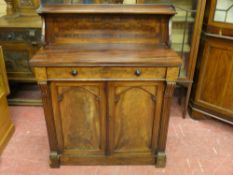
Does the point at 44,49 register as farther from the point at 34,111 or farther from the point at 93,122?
the point at 34,111

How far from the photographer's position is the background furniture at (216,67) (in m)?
2.02

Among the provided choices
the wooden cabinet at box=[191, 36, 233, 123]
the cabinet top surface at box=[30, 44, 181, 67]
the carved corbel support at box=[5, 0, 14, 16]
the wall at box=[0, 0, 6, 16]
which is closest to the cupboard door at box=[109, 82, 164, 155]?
the cabinet top surface at box=[30, 44, 181, 67]

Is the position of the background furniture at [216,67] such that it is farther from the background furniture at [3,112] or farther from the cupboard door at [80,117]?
the background furniture at [3,112]

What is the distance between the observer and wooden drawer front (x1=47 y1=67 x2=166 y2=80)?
1486 mm

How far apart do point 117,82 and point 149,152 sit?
683 mm

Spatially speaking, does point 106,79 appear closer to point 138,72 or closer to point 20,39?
point 138,72

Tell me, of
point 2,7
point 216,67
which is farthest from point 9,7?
point 216,67

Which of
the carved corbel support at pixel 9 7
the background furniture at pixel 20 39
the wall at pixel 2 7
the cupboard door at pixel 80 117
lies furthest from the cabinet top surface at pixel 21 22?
the cupboard door at pixel 80 117

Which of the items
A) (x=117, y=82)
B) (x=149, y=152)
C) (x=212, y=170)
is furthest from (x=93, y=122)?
(x=212, y=170)

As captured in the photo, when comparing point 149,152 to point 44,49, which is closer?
point 44,49

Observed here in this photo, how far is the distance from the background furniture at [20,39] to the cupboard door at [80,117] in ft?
3.29

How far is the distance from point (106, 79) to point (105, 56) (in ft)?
0.49

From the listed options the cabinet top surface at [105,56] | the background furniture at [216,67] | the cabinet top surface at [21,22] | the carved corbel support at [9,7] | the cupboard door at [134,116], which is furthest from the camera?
the carved corbel support at [9,7]

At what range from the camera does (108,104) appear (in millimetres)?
1627
